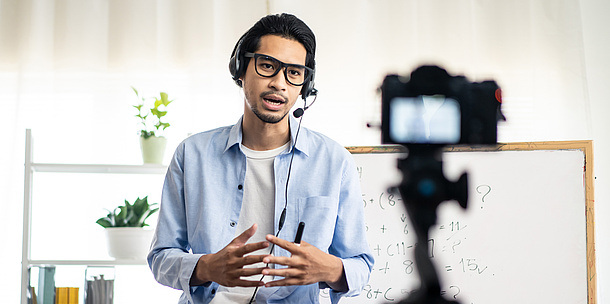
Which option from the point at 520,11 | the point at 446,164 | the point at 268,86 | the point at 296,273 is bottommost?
the point at 296,273

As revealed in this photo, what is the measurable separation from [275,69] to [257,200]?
30 cm

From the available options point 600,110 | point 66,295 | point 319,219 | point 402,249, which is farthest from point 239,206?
point 600,110

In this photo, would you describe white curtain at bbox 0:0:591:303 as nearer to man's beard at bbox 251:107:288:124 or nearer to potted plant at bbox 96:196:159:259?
potted plant at bbox 96:196:159:259

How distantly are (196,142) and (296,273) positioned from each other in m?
0.45

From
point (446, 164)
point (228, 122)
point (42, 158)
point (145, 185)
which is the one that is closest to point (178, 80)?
point (228, 122)

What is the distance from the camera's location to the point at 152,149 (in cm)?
224

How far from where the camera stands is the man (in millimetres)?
1311

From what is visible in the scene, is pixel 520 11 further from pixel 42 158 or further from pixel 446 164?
pixel 42 158

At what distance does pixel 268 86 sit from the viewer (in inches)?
52.1

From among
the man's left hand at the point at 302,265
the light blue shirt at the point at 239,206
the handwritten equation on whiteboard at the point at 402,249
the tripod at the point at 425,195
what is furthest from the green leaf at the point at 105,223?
the man's left hand at the point at 302,265

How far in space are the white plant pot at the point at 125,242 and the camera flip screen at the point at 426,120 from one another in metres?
1.02

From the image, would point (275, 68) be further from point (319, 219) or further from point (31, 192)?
point (31, 192)

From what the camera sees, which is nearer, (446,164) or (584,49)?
(446,164)

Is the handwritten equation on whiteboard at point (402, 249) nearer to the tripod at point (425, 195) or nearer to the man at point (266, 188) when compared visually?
the tripod at point (425, 195)
